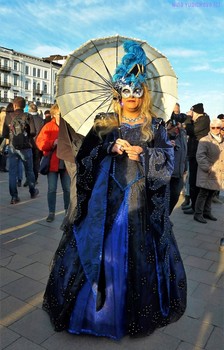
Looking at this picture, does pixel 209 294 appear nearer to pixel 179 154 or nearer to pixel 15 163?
pixel 179 154

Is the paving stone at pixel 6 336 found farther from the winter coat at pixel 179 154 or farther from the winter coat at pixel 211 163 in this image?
the winter coat at pixel 211 163

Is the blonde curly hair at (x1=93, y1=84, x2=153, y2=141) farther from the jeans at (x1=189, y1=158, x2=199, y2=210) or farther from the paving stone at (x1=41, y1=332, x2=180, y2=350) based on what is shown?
the jeans at (x1=189, y1=158, x2=199, y2=210)

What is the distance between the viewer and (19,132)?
19.5ft

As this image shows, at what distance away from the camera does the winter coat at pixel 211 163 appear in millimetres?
5219

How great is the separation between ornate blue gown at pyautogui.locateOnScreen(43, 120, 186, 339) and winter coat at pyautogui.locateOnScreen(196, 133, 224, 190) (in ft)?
10.3

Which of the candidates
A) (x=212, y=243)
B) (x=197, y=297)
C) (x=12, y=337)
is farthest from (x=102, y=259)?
(x=212, y=243)

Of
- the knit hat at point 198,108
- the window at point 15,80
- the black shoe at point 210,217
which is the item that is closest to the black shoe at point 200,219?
the black shoe at point 210,217

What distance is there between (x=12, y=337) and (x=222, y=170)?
403 cm

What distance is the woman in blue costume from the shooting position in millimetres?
2188

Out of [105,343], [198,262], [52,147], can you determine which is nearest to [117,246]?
[105,343]

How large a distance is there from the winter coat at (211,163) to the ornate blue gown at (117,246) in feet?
10.3

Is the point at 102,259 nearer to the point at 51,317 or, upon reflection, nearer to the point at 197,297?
the point at 51,317

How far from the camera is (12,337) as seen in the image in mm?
2221

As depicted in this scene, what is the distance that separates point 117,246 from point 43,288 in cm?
108
